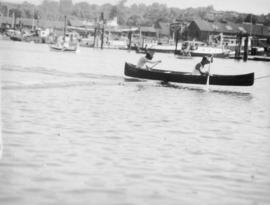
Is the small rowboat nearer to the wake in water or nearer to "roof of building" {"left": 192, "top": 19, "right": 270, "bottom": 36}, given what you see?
the wake in water

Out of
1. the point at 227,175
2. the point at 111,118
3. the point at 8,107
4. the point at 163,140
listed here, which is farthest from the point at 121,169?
the point at 8,107

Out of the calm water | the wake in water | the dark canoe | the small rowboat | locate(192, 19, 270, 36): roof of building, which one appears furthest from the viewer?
locate(192, 19, 270, 36): roof of building

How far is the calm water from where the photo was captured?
321 inches

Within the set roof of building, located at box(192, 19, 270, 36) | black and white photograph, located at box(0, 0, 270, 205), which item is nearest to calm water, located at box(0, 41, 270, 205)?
black and white photograph, located at box(0, 0, 270, 205)

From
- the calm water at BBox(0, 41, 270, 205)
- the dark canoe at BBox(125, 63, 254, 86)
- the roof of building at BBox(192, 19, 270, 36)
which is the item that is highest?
the roof of building at BBox(192, 19, 270, 36)

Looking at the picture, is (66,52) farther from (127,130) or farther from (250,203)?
(250,203)

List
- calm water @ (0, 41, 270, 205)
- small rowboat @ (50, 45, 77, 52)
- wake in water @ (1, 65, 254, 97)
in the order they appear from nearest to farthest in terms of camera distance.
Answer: calm water @ (0, 41, 270, 205) < wake in water @ (1, 65, 254, 97) < small rowboat @ (50, 45, 77, 52)

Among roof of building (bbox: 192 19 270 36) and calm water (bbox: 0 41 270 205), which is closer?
calm water (bbox: 0 41 270 205)

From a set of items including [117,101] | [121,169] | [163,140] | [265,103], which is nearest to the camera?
[121,169]

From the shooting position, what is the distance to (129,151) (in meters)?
11.1

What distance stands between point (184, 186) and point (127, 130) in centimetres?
510

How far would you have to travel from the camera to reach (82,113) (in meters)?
16.4

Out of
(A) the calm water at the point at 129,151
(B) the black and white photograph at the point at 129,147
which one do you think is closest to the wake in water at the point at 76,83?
(B) the black and white photograph at the point at 129,147

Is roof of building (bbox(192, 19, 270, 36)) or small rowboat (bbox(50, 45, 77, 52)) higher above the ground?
roof of building (bbox(192, 19, 270, 36))
